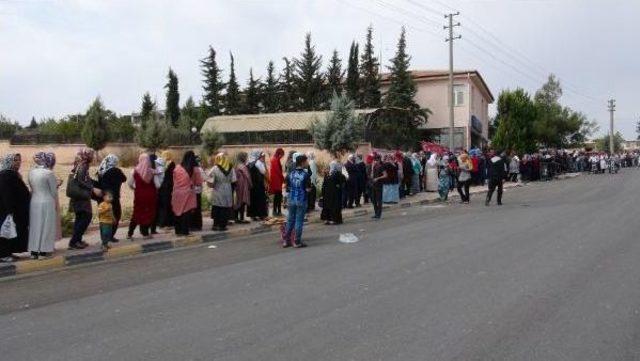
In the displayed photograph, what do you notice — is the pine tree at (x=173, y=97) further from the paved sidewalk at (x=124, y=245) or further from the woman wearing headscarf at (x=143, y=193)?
the woman wearing headscarf at (x=143, y=193)

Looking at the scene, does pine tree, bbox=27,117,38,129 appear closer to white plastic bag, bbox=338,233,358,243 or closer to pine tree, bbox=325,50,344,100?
pine tree, bbox=325,50,344,100

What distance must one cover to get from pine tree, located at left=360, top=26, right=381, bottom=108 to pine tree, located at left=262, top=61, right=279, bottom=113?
1045 centimetres

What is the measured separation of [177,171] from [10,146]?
38853mm

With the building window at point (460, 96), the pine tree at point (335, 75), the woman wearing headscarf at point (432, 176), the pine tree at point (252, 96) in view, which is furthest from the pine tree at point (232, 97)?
the woman wearing headscarf at point (432, 176)

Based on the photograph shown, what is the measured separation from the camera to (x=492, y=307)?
6828 mm

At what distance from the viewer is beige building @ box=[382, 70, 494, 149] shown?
56469 millimetres

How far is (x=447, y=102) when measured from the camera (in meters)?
57.2

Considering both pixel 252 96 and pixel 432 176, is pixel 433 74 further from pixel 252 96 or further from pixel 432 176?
pixel 432 176

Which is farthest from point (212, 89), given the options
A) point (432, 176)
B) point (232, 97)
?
point (432, 176)

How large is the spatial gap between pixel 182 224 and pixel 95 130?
30720 mm

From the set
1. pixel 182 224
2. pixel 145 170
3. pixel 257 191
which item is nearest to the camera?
pixel 145 170

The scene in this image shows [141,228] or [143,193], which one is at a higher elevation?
[143,193]

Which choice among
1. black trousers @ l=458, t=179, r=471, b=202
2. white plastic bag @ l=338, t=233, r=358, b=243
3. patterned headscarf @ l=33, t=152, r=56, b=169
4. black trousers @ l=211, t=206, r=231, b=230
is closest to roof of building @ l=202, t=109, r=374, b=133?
black trousers @ l=458, t=179, r=471, b=202

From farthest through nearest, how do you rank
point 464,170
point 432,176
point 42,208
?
point 432,176, point 464,170, point 42,208
